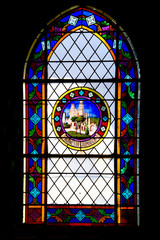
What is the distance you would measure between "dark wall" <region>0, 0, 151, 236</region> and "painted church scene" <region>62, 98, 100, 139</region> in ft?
1.79

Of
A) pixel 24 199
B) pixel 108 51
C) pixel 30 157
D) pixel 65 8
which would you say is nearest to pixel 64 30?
pixel 65 8

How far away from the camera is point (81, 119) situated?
4.73 metres

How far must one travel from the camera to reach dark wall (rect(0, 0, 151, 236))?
4336 mm

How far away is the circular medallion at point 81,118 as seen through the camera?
470 cm

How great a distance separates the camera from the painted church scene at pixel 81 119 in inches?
186

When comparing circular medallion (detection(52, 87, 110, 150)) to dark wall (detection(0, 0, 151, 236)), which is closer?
dark wall (detection(0, 0, 151, 236))

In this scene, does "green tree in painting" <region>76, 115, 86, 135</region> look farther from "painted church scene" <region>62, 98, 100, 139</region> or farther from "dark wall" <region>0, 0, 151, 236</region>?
"dark wall" <region>0, 0, 151, 236</region>
